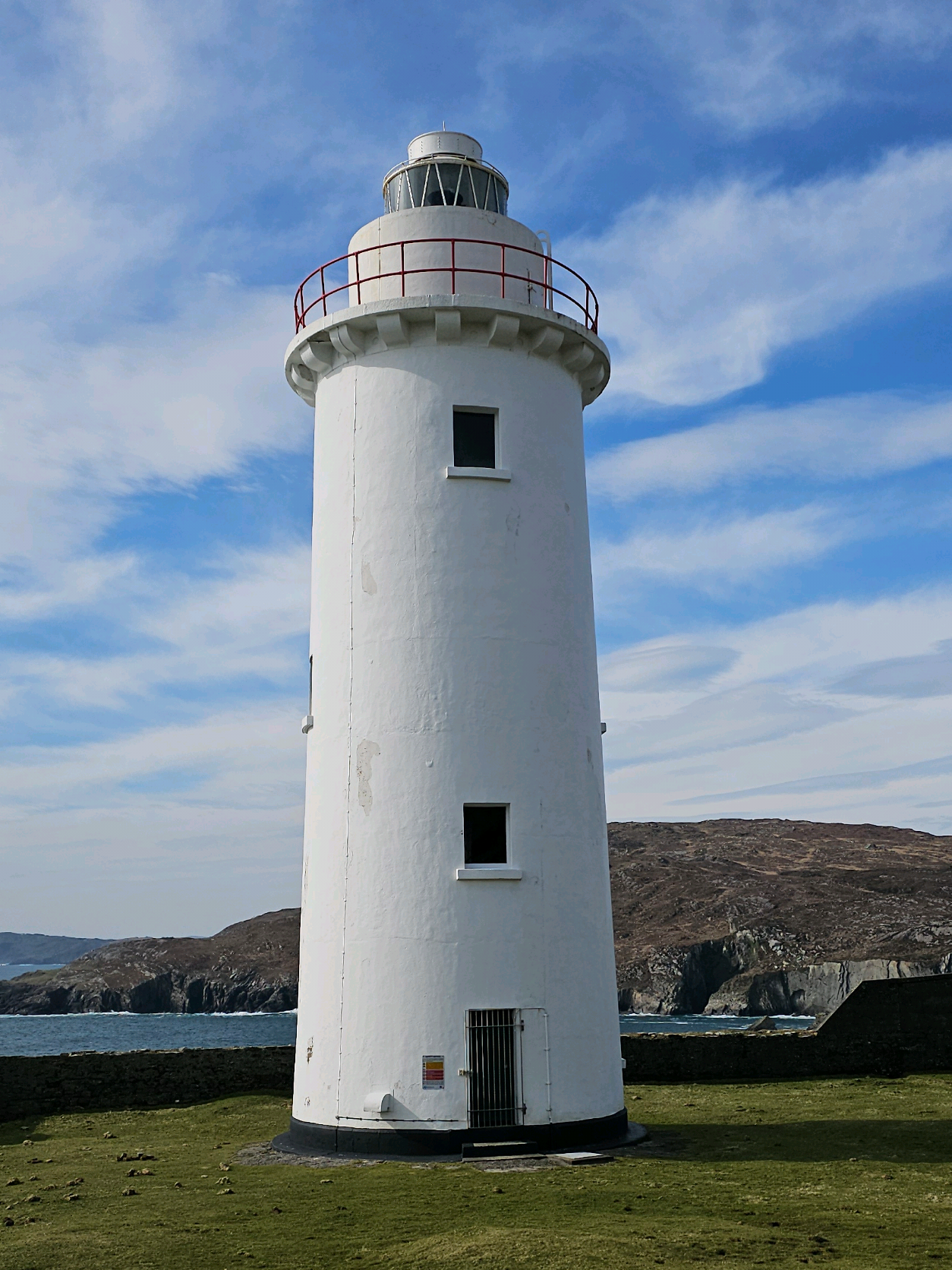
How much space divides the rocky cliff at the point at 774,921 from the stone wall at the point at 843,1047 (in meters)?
74.0

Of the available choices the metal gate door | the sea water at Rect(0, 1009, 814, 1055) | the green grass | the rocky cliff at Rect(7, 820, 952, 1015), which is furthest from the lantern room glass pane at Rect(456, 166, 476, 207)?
the rocky cliff at Rect(7, 820, 952, 1015)

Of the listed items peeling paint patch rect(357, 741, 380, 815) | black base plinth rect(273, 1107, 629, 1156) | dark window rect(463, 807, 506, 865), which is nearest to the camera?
black base plinth rect(273, 1107, 629, 1156)

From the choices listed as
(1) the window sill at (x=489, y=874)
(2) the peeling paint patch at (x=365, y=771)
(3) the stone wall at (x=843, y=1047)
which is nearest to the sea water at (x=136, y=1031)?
(3) the stone wall at (x=843, y=1047)

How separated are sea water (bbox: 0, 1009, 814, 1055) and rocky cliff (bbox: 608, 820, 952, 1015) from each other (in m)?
4.56

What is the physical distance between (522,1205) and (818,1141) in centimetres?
516

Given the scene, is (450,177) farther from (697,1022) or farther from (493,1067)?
(697,1022)

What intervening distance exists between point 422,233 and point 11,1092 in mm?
14231

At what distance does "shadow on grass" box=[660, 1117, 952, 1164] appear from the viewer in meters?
12.9

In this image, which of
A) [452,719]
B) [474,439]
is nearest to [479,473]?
[474,439]

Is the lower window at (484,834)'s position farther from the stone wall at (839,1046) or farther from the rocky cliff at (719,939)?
the rocky cliff at (719,939)

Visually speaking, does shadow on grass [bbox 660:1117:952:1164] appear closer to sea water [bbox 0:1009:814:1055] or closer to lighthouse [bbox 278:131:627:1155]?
lighthouse [bbox 278:131:627:1155]

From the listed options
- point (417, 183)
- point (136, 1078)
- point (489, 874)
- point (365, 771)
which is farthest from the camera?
point (136, 1078)

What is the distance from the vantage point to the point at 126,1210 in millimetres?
10711

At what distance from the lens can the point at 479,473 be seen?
14.8 m
